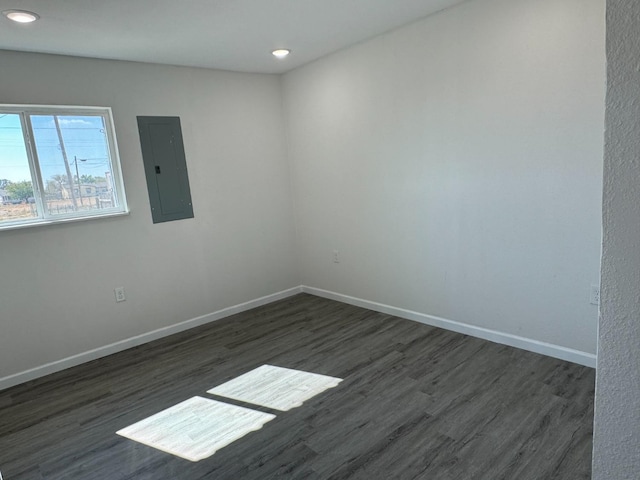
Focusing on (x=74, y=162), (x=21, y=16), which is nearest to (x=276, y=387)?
(x=74, y=162)

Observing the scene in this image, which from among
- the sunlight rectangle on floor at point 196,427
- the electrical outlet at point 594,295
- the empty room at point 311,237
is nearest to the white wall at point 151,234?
the empty room at point 311,237

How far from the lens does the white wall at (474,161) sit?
2.39 metres

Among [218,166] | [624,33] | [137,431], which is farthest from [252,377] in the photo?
[624,33]

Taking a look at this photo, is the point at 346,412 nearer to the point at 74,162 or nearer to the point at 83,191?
the point at 83,191

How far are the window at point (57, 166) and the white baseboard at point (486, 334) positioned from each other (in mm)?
2415

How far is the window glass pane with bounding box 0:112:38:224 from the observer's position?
285 centimetres

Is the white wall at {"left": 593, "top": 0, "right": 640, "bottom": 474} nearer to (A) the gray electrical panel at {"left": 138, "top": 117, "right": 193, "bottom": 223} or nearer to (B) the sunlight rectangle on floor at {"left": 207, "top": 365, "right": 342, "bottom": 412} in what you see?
(B) the sunlight rectangle on floor at {"left": 207, "top": 365, "right": 342, "bottom": 412}

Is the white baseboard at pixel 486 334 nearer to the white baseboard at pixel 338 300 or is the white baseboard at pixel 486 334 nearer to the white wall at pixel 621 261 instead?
the white baseboard at pixel 338 300

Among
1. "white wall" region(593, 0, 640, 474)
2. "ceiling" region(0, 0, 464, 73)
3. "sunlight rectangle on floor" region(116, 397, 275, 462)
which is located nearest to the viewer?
"white wall" region(593, 0, 640, 474)

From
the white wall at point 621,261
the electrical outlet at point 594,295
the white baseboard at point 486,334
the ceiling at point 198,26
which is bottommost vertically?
the white baseboard at point 486,334

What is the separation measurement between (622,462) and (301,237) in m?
3.94

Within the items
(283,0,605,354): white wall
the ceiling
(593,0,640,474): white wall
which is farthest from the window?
(593,0,640,474): white wall

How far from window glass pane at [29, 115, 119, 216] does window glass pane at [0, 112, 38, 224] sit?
0.32 ft

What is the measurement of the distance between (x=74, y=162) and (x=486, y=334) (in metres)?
3.49
